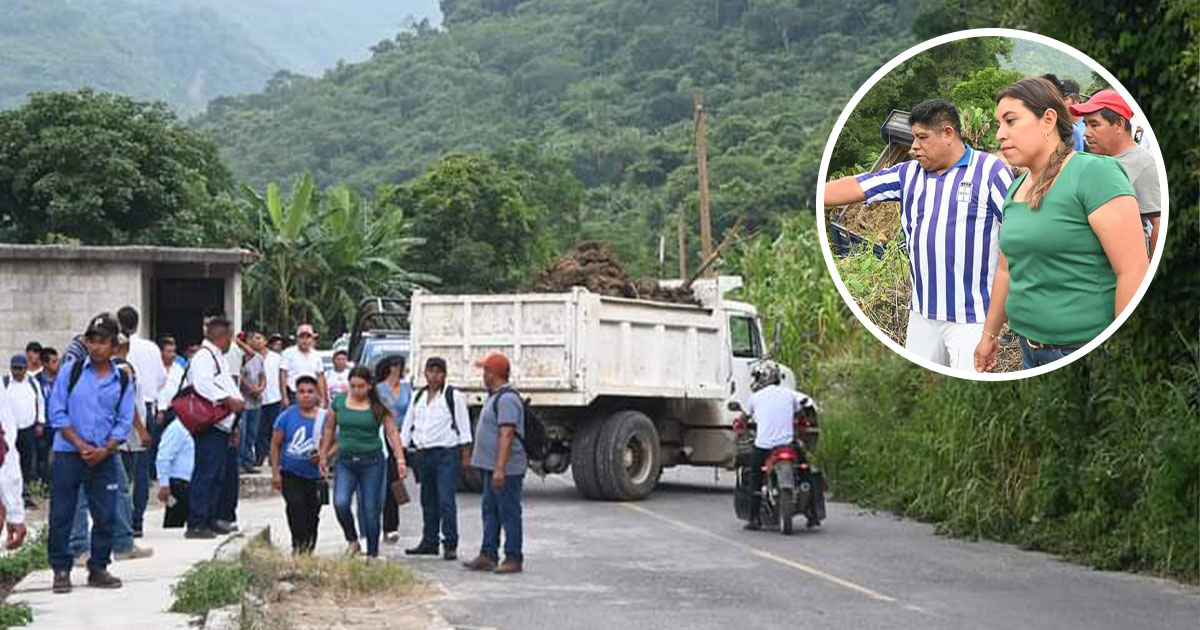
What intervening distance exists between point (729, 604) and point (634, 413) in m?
7.63

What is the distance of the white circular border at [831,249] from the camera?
1.52 m

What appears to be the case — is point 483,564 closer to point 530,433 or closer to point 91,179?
point 530,433

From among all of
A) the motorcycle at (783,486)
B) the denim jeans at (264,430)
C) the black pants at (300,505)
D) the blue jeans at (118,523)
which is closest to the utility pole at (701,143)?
the blue jeans at (118,523)

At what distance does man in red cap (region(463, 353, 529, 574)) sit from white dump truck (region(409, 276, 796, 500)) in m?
5.09

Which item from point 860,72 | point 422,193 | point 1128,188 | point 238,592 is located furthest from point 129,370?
point 422,193

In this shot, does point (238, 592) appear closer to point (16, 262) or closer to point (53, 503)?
point (53, 503)

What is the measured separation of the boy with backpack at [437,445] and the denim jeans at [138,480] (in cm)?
203

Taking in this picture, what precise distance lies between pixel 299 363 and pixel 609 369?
3537 millimetres

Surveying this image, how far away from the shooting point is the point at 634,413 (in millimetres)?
17734

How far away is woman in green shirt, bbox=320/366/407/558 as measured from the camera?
38.0ft

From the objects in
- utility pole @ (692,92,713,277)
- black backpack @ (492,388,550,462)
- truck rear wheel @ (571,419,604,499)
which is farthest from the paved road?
utility pole @ (692,92,713,277)

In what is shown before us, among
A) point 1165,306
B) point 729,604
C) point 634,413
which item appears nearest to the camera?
point 729,604

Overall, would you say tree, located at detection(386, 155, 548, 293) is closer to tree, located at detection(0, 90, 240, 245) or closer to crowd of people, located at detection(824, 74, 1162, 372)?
tree, located at detection(0, 90, 240, 245)

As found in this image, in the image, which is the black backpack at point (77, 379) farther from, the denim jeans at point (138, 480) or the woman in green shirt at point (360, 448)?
the denim jeans at point (138, 480)
